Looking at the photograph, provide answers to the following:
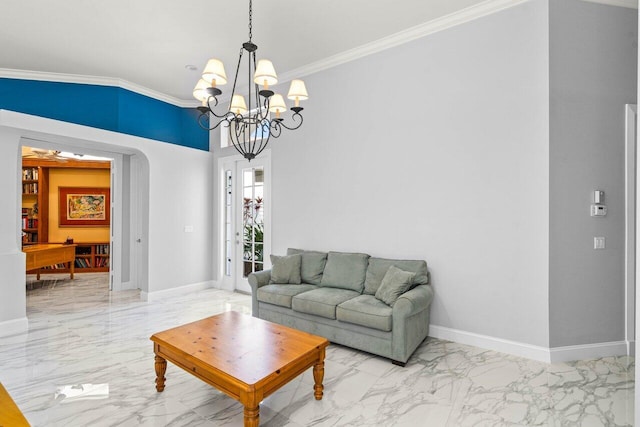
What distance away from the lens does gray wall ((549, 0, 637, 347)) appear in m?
3.04

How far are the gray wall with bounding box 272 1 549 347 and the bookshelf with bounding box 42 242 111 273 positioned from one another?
5.78 meters

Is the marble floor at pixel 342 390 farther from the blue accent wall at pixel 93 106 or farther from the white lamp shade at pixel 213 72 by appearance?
the blue accent wall at pixel 93 106

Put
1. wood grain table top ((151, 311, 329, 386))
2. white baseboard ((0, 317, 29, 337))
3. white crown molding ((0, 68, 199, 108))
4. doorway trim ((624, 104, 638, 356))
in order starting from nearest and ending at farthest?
wood grain table top ((151, 311, 329, 386))
doorway trim ((624, 104, 638, 356))
white baseboard ((0, 317, 29, 337))
white crown molding ((0, 68, 199, 108))

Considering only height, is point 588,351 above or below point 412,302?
below

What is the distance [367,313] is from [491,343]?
4.39 ft

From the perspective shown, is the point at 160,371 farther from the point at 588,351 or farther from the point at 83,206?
the point at 83,206

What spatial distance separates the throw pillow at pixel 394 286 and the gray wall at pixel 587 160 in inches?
50.6

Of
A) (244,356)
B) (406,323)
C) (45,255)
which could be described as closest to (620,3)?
(406,323)

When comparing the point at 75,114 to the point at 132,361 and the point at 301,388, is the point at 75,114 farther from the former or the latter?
the point at 301,388

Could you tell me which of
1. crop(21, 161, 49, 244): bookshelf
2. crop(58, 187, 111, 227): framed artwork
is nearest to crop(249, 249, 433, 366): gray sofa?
crop(58, 187, 111, 227): framed artwork

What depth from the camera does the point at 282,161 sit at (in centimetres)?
502

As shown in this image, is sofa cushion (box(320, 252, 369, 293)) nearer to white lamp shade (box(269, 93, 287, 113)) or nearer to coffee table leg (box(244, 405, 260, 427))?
white lamp shade (box(269, 93, 287, 113))

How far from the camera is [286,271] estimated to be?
164 inches

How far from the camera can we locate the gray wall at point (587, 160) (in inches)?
120
